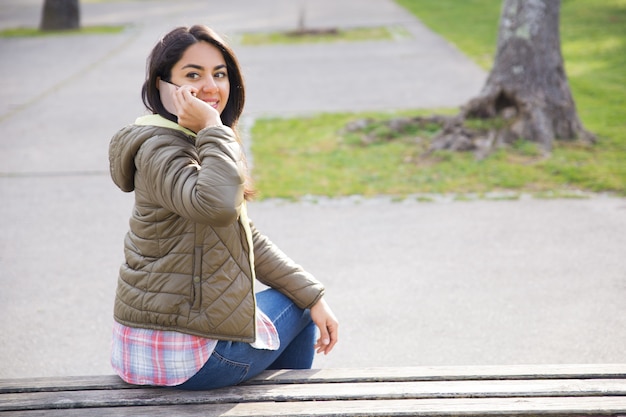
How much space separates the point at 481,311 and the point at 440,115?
454cm

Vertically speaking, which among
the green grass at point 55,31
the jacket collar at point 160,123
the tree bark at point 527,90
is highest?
the jacket collar at point 160,123

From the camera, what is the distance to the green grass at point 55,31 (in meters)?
17.7

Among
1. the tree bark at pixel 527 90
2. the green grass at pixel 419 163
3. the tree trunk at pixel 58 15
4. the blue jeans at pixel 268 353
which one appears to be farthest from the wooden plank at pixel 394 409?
the tree trunk at pixel 58 15

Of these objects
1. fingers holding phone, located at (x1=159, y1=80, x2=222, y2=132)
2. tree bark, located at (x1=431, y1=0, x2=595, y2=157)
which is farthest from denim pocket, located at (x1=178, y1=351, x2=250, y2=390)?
tree bark, located at (x1=431, y1=0, x2=595, y2=157)

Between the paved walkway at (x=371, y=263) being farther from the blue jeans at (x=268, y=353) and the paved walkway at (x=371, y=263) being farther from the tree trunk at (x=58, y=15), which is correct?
the tree trunk at (x=58, y=15)

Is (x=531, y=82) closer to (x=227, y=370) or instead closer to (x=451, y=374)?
(x=451, y=374)

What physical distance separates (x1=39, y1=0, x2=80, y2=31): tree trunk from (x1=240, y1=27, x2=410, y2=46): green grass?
484 cm

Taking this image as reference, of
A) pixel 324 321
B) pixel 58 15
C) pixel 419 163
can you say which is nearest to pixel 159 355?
pixel 324 321

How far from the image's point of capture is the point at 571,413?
2.25 m

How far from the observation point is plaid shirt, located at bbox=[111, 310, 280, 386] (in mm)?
2402

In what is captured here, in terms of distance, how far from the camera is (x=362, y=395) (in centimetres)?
237

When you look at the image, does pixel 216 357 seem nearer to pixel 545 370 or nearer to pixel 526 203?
pixel 545 370

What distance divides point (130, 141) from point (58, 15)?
58.0 feet

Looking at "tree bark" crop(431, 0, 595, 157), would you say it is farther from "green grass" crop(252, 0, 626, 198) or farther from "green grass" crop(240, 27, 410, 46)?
"green grass" crop(240, 27, 410, 46)
